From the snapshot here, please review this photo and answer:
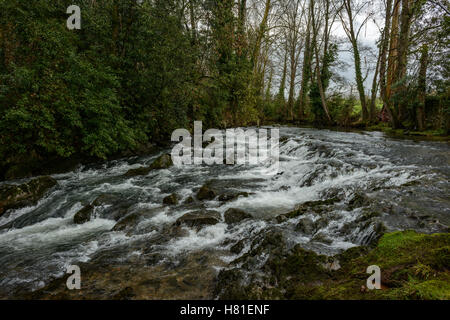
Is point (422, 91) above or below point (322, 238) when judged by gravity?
above

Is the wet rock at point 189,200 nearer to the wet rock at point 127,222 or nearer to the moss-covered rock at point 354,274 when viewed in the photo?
the wet rock at point 127,222

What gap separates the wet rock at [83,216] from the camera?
5.34m

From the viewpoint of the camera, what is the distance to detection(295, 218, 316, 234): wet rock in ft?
13.2

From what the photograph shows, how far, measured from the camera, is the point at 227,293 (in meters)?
2.77

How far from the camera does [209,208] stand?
5.55 m

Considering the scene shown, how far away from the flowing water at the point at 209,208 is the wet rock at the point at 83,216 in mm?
138

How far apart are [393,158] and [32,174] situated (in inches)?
465

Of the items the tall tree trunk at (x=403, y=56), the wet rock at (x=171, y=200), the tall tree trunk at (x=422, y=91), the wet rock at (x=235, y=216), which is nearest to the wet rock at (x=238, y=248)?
the wet rock at (x=235, y=216)

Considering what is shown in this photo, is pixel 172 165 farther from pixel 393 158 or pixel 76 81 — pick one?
pixel 393 158

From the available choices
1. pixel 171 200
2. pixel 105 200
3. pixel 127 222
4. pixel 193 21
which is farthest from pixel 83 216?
pixel 193 21

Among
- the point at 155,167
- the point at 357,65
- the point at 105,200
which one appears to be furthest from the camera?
the point at 357,65

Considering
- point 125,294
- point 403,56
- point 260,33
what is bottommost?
point 125,294

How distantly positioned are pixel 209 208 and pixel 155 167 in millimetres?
4575

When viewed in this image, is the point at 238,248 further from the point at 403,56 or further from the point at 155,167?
the point at 403,56
